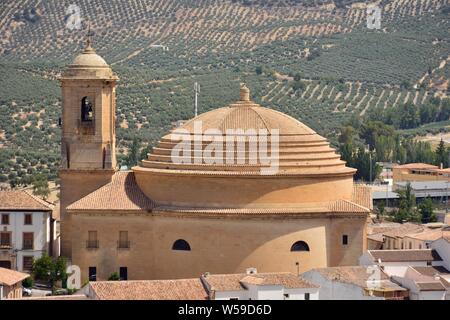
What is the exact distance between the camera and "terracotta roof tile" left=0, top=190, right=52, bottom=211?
4772 cm

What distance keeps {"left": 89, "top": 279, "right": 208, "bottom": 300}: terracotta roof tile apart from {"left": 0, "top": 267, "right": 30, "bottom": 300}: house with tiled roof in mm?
2938

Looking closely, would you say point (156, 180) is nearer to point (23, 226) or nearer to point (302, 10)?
point (23, 226)

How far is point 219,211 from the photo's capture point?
1743 inches

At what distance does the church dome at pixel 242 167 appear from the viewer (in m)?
44.7

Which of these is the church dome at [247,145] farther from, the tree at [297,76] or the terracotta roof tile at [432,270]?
the tree at [297,76]

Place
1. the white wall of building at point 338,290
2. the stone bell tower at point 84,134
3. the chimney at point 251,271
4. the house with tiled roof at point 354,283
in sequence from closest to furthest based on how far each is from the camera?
the house with tiled roof at point 354,283 < the white wall of building at point 338,290 < the chimney at point 251,271 < the stone bell tower at point 84,134

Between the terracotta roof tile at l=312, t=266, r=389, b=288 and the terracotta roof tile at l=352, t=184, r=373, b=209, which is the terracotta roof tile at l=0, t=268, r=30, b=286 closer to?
the terracotta roof tile at l=312, t=266, r=389, b=288

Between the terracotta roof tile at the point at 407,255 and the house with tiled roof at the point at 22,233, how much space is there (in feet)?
33.1

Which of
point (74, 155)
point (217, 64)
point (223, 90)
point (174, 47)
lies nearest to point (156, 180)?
point (74, 155)

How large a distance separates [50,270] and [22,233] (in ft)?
10.0

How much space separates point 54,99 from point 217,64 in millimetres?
32026

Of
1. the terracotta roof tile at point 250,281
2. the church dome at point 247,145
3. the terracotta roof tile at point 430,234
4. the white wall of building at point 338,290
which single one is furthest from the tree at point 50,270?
the terracotta roof tile at point 430,234

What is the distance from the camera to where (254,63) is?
450 feet

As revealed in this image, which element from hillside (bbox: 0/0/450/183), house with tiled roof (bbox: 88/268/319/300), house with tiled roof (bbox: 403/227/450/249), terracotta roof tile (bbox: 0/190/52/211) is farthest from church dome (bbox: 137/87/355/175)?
hillside (bbox: 0/0/450/183)
